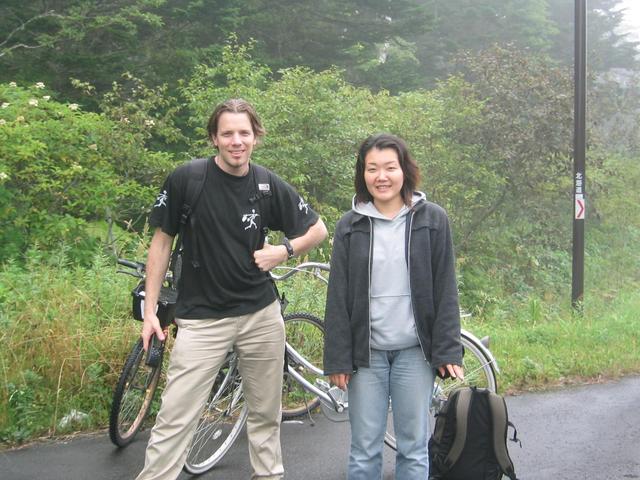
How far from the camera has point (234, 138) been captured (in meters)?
3.14

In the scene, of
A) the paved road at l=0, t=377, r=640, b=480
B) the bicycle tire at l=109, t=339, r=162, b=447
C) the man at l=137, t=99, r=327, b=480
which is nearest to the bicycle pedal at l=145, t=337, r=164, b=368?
the bicycle tire at l=109, t=339, r=162, b=447

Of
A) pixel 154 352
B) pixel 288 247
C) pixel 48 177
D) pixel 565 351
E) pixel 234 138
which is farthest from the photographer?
pixel 48 177

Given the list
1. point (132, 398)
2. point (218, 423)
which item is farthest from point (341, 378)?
point (132, 398)

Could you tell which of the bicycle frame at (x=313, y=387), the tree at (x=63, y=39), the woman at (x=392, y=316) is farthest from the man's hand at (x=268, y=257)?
the tree at (x=63, y=39)

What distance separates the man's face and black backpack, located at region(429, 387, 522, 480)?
153 centimetres

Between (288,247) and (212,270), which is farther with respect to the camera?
(288,247)

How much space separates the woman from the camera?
291 centimetres

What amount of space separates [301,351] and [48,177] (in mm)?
4460

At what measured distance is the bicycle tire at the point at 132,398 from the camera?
160 inches

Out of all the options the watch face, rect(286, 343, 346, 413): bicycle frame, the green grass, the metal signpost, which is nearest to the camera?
the watch face

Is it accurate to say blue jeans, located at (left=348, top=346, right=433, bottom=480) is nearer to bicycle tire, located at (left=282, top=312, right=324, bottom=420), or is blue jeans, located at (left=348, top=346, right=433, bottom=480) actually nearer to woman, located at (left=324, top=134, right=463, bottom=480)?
woman, located at (left=324, top=134, right=463, bottom=480)

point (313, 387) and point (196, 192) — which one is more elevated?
point (196, 192)

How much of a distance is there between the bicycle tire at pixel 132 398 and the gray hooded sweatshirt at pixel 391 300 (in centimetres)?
173

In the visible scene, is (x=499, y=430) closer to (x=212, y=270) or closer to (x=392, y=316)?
(x=392, y=316)
